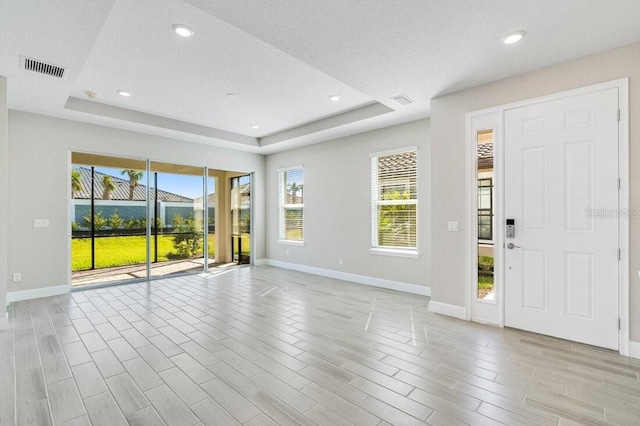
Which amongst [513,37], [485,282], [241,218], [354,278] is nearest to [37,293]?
[241,218]

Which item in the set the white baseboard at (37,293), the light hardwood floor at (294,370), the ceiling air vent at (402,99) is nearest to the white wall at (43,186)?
the white baseboard at (37,293)

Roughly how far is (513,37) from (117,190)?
654 centimetres

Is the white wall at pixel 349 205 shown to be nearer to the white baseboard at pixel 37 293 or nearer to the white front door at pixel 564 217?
the white front door at pixel 564 217

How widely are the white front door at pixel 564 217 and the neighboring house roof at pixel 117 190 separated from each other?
6.12 meters

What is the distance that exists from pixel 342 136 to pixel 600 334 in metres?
4.81

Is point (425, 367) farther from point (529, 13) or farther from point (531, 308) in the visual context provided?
point (529, 13)

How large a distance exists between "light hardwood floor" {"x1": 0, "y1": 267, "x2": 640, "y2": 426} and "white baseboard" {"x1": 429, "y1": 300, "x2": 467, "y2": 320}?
0.12 m

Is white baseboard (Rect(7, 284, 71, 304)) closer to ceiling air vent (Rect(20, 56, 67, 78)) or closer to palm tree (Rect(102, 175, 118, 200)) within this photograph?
palm tree (Rect(102, 175, 118, 200))

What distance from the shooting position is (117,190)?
590cm

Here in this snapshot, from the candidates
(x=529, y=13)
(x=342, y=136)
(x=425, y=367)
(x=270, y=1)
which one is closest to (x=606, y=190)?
(x=529, y=13)

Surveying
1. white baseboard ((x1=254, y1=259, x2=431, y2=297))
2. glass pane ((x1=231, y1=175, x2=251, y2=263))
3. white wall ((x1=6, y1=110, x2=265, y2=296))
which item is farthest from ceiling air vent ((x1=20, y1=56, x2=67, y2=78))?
white baseboard ((x1=254, y1=259, x2=431, y2=297))

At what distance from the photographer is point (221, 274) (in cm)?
667

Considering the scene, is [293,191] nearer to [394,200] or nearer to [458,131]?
[394,200]

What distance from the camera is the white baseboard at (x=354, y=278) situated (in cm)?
510
